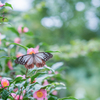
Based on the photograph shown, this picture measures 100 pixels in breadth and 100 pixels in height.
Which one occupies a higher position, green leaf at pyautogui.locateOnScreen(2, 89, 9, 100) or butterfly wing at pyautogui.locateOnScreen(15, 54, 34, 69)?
butterfly wing at pyautogui.locateOnScreen(15, 54, 34, 69)

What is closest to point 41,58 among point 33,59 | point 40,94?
point 33,59

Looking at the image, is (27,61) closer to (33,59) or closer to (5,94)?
(33,59)

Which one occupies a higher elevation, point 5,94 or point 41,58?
→ point 41,58

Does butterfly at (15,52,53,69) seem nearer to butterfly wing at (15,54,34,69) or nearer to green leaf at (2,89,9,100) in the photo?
butterfly wing at (15,54,34,69)

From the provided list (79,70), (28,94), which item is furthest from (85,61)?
(28,94)

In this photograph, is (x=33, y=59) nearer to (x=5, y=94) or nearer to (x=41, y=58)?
(x=41, y=58)

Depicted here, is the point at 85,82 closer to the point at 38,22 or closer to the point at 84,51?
the point at 38,22

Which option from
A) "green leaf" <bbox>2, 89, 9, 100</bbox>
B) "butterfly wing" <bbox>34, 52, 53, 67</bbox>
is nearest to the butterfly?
"butterfly wing" <bbox>34, 52, 53, 67</bbox>

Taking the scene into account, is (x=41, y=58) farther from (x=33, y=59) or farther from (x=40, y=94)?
(x=40, y=94)
